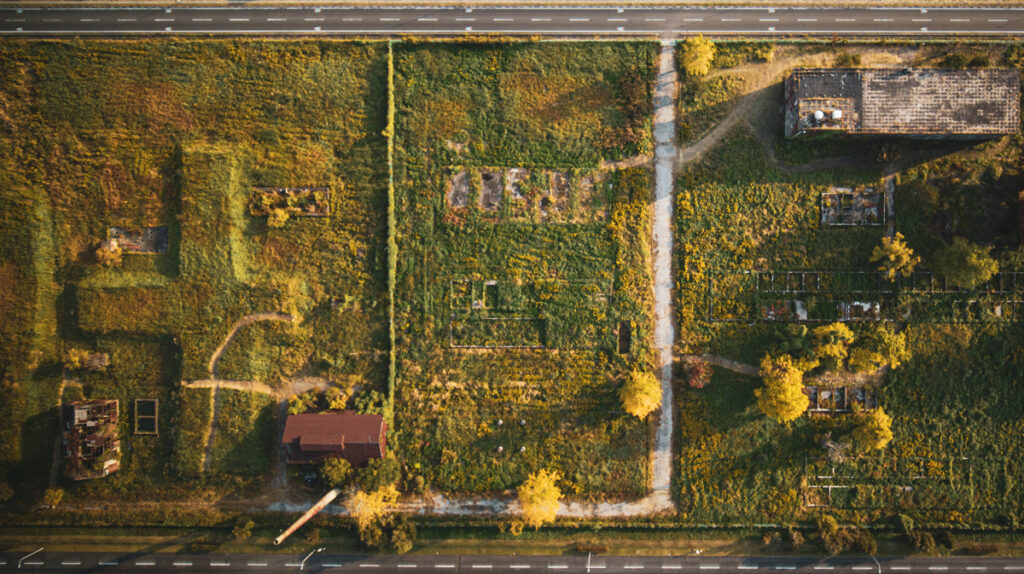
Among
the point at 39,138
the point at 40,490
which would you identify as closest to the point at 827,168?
the point at 39,138

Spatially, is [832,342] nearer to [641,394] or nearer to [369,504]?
[641,394]

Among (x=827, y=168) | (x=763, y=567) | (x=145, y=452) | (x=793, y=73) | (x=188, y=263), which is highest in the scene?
(x=793, y=73)

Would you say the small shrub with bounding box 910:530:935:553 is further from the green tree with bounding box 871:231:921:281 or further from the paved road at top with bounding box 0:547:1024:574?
the green tree with bounding box 871:231:921:281

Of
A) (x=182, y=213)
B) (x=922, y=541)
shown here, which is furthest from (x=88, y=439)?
(x=922, y=541)

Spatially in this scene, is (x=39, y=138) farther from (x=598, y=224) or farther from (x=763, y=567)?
(x=763, y=567)

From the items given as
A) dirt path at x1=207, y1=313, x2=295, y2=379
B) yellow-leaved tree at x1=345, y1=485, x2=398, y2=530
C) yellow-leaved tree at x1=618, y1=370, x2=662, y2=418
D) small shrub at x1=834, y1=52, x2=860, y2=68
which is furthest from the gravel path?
dirt path at x1=207, y1=313, x2=295, y2=379

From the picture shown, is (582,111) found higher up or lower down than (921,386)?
higher up

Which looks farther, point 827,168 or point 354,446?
point 827,168
